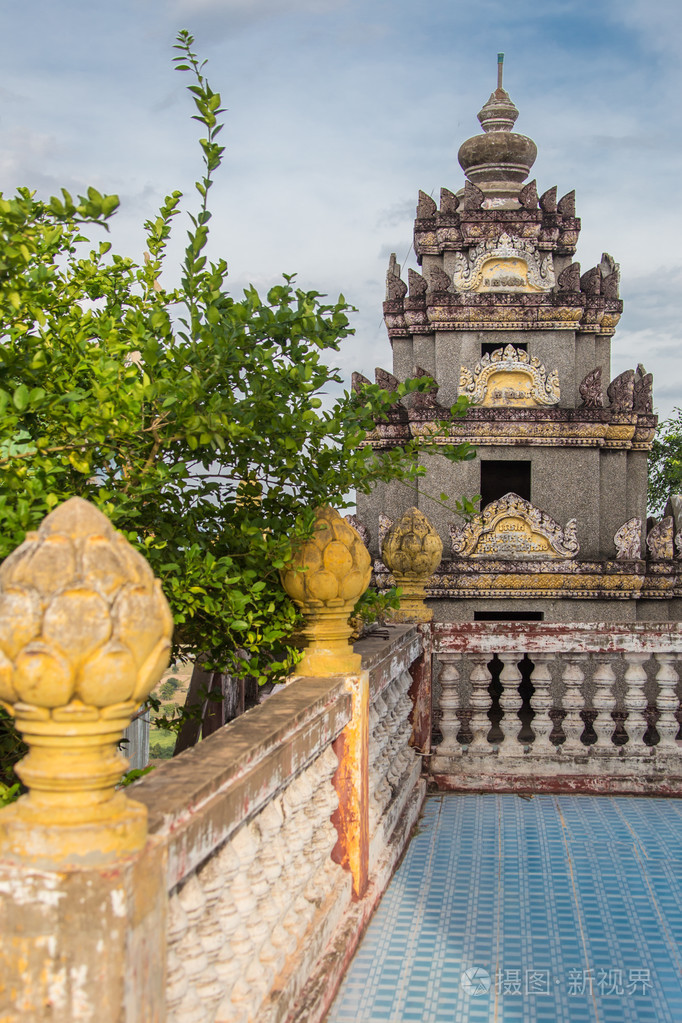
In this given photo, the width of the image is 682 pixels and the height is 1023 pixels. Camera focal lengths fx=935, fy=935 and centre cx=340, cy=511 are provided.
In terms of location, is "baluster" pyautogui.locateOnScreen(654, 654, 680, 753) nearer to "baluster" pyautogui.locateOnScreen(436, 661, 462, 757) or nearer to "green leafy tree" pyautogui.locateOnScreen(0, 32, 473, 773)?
"baluster" pyautogui.locateOnScreen(436, 661, 462, 757)

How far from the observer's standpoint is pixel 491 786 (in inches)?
262

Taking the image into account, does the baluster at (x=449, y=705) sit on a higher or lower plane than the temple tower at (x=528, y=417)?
lower

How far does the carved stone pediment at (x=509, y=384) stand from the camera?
484 inches

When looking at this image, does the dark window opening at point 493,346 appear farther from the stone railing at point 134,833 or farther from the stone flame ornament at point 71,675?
the stone flame ornament at point 71,675

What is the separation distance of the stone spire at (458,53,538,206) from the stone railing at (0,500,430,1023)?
1193 cm

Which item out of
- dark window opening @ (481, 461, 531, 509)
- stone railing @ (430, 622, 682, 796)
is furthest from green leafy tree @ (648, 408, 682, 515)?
stone railing @ (430, 622, 682, 796)

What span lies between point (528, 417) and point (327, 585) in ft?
28.6

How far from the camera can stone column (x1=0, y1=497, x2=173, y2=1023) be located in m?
1.66

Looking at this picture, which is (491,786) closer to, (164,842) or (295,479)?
(295,479)

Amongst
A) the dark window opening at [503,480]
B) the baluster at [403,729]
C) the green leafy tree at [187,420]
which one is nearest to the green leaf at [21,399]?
the green leafy tree at [187,420]

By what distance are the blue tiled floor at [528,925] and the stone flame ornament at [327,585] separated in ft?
4.27

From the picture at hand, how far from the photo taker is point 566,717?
22.3 feet

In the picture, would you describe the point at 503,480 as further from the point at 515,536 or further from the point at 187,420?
the point at 187,420

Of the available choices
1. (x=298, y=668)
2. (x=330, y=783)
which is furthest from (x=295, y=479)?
(x=330, y=783)
